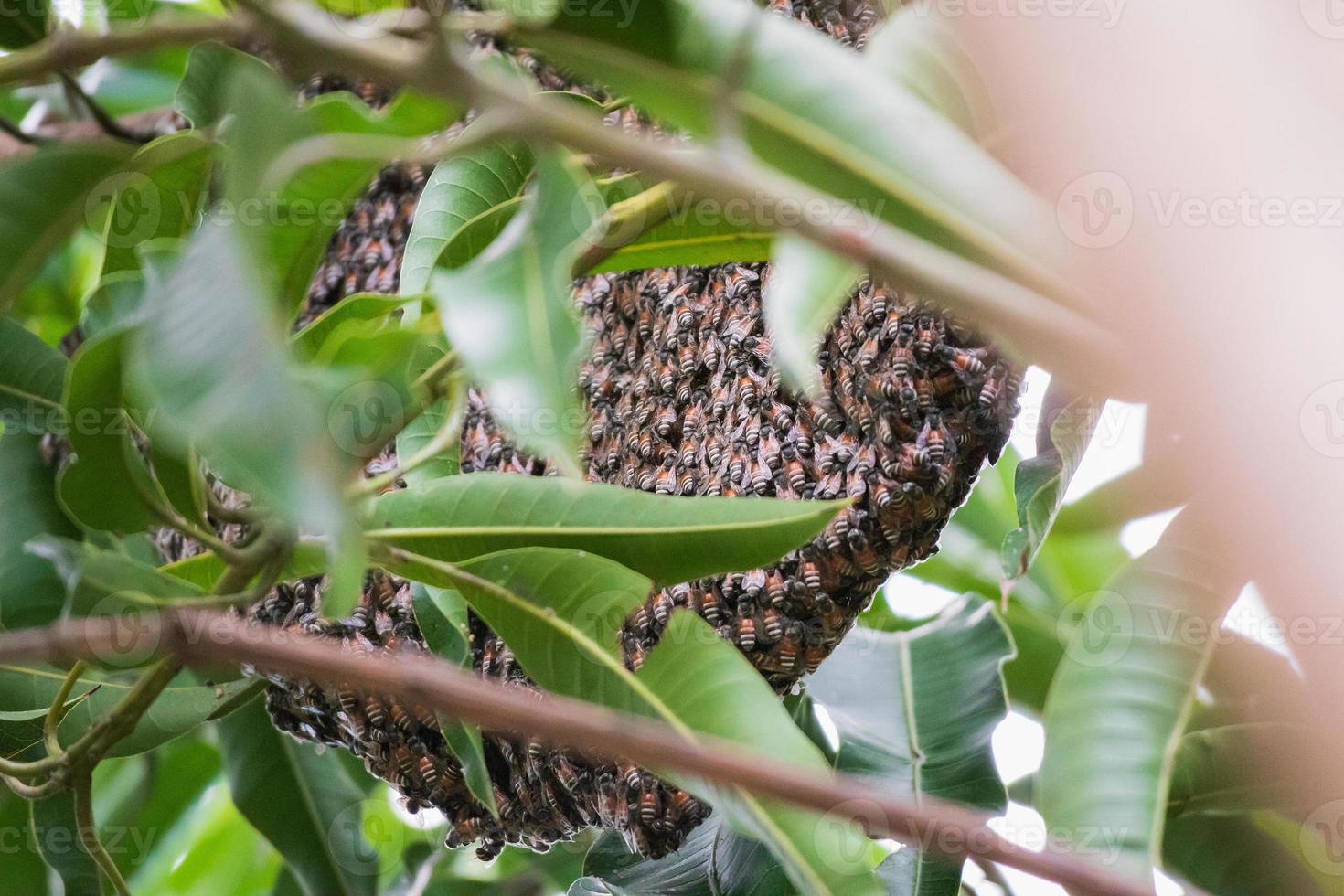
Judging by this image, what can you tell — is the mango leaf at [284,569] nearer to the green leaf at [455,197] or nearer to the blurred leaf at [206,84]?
the green leaf at [455,197]

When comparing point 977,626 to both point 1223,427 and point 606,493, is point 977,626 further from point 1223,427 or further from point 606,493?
point 1223,427

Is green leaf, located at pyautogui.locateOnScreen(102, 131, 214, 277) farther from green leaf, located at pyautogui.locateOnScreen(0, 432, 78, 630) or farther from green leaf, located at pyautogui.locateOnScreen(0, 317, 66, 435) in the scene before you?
green leaf, located at pyautogui.locateOnScreen(0, 432, 78, 630)

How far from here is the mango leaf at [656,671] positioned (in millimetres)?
414

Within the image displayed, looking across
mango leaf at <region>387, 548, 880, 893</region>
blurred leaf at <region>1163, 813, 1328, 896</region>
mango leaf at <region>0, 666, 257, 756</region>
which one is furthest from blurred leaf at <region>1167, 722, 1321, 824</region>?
mango leaf at <region>0, 666, 257, 756</region>

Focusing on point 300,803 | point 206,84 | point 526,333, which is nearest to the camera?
point 526,333

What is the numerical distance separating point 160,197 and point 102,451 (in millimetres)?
187

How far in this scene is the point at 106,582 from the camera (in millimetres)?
446

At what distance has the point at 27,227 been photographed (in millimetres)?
511

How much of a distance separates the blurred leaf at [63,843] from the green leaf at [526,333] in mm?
514

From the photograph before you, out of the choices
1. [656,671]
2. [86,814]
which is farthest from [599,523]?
[86,814]

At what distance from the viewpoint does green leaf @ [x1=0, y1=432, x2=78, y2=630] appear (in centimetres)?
66

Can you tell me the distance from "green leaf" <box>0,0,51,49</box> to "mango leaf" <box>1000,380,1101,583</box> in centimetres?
63

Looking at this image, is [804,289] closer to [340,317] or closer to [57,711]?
[340,317]

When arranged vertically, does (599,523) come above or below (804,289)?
below
